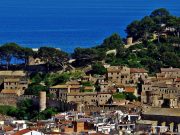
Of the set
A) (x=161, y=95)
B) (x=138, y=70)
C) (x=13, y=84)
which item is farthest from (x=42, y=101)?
(x=138, y=70)

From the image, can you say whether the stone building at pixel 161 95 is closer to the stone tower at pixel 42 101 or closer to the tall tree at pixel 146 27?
the stone tower at pixel 42 101

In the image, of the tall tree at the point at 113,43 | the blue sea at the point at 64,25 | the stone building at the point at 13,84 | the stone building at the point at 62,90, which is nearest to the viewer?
the stone building at the point at 62,90

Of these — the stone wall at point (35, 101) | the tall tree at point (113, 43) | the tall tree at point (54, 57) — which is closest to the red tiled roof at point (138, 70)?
the stone wall at point (35, 101)

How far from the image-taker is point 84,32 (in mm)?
98500

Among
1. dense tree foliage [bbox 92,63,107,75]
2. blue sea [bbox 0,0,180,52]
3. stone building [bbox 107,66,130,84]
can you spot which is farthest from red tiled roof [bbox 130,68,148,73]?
blue sea [bbox 0,0,180,52]

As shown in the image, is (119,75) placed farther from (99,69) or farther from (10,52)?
(10,52)

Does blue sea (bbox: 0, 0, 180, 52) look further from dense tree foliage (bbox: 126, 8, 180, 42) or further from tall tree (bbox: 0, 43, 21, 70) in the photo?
tall tree (bbox: 0, 43, 21, 70)

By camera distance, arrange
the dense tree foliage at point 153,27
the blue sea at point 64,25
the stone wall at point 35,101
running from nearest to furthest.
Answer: the stone wall at point 35,101
the dense tree foliage at point 153,27
the blue sea at point 64,25

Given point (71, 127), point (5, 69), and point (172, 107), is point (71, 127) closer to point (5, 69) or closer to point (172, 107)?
point (172, 107)

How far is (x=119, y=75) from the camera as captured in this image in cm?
5006

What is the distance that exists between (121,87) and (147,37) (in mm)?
14213

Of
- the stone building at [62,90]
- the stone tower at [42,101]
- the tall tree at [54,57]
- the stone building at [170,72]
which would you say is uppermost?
the tall tree at [54,57]

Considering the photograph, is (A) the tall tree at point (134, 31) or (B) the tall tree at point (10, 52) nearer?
(B) the tall tree at point (10, 52)

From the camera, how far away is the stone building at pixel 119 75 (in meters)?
50.0
